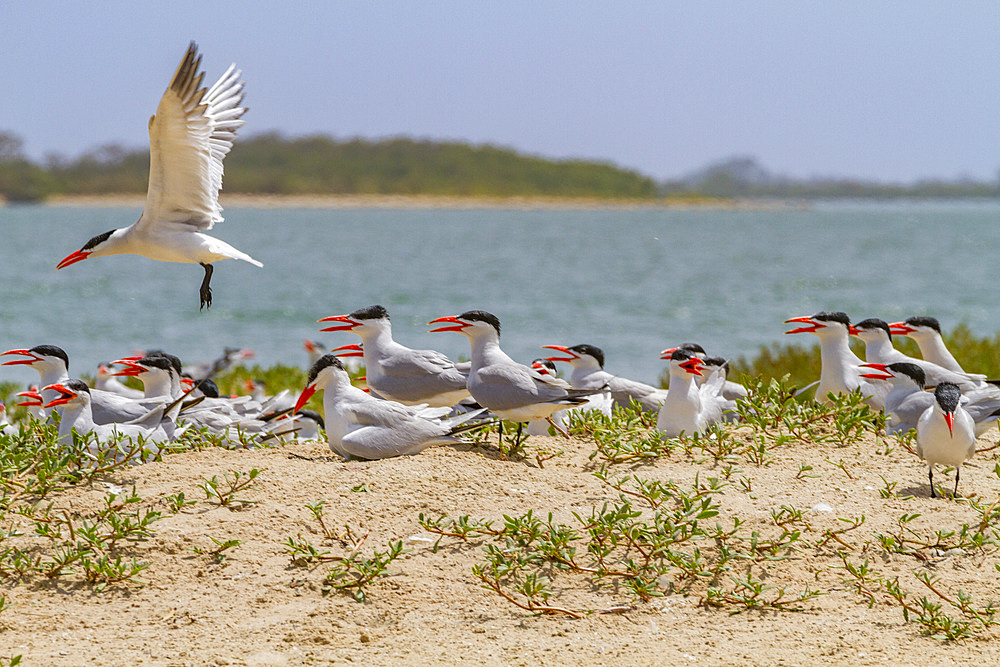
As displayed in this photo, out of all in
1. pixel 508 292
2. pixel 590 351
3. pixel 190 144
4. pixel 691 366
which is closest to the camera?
pixel 691 366

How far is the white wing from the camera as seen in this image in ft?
20.0

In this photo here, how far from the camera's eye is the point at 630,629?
4.04 m

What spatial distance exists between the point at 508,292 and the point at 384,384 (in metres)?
25.8

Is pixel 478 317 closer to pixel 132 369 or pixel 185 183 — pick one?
pixel 185 183

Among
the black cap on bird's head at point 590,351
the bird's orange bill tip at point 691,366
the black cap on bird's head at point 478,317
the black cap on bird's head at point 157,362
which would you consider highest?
the black cap on bird's head at point 478,317

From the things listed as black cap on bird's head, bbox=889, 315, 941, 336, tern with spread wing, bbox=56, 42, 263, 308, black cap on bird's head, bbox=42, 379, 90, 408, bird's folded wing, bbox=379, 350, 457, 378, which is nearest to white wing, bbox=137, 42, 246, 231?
tern with spread wing, bbox=56, 42, 263, 308

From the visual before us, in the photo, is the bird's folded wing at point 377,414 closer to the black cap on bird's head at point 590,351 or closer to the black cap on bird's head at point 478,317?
the black cap on bird's head at point 478,317

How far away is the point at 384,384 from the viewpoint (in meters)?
6.21

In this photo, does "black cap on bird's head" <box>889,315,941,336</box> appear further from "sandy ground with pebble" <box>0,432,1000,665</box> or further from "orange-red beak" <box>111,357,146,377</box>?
"orange-red beak" <box>111,357,146,377</box>

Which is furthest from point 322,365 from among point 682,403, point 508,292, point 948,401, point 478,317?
point 508,292

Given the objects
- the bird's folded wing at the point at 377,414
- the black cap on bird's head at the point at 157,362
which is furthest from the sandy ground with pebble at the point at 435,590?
the black cap on bird's head at the point at 157,362

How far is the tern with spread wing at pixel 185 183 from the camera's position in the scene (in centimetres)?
620

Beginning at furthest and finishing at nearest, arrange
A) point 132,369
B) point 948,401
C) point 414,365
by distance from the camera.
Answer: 1. point 132,369
2. point 414,365
3. point 948,401

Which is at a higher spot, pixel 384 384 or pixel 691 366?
pixel 691 366
